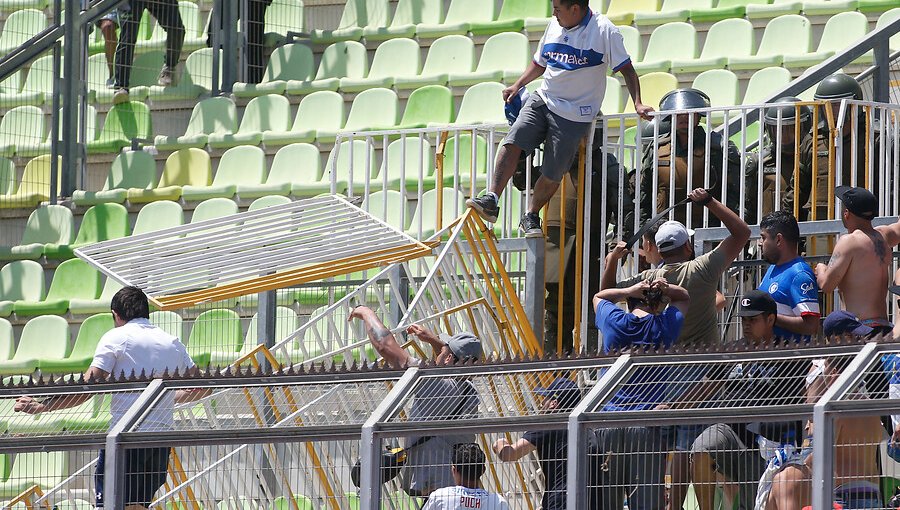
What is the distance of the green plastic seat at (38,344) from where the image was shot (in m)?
12.4

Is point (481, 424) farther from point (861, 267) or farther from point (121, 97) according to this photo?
point (121, 97)

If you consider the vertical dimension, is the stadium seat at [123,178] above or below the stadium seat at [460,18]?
below

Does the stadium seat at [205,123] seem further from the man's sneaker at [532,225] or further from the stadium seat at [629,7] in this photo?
the man's sneaker at [532,225]

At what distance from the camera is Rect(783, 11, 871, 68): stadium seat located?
12.8m

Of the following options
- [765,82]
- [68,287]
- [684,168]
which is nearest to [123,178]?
[68,287]

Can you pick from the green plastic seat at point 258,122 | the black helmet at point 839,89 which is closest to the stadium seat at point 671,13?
the green plastic seat at point 258,122

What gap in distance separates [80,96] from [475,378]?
8211 millimetres

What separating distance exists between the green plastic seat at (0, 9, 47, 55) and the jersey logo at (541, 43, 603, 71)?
8009mm

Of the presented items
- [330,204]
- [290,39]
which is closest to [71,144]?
[290,39]

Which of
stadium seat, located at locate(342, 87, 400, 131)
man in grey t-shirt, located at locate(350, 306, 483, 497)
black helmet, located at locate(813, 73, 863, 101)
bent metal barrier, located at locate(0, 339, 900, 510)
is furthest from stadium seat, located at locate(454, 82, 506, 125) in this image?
man in grey t-shirt, located at locate(350, 306, 483, 497)

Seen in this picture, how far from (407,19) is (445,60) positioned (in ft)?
3.06

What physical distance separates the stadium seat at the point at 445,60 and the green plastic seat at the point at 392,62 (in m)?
0.10

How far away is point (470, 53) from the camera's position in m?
14.2

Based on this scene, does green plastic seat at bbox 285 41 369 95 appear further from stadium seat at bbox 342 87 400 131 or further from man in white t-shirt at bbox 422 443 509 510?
man in white t-shirt at bbox 422 443 509 510
